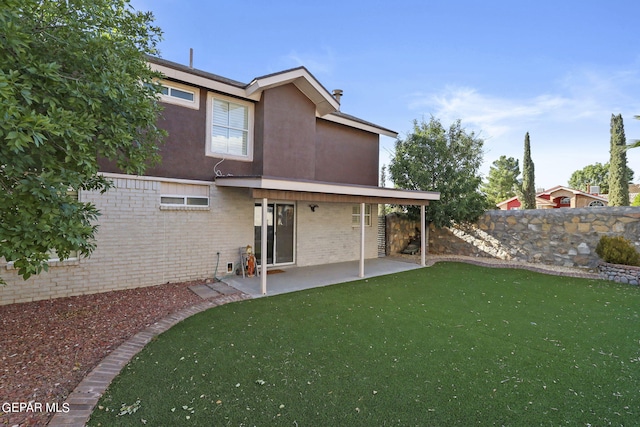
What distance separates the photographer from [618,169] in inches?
891

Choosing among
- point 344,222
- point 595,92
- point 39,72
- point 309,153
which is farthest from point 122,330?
point 595,92

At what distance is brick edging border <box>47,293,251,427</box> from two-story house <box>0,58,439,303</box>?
2502mm

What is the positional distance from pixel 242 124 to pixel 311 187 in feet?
10.8

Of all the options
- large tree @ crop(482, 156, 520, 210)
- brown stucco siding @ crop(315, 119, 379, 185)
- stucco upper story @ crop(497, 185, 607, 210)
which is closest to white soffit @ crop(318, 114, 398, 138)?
brown stucco siding @ crop(315, 119, 379, 185)

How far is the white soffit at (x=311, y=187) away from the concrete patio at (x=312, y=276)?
2.49 meters

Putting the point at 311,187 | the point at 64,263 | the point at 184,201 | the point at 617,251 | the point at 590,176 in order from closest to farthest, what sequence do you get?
the point at 64,263, the point at 311,187, the point at 184,201, the point at 617,251, the point at 590,176

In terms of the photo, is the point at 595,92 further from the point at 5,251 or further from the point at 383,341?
the point at 5,251

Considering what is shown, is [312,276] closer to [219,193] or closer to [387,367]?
[219,193]

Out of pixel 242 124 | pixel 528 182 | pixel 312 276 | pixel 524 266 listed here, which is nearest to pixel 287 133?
pixel 242 124

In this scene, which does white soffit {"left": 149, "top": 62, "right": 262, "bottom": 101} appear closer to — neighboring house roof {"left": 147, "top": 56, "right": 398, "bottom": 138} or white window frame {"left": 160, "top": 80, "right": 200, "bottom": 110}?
neighboring house roof {"left": 147, "top": 56, "right": 398, "bottom": 138}

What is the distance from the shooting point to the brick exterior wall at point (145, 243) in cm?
640

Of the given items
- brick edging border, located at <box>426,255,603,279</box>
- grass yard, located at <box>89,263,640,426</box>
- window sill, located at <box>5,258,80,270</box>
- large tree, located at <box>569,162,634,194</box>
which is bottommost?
grass yard, located at <box>89,263,640,426</box>

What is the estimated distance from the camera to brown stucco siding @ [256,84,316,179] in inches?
351

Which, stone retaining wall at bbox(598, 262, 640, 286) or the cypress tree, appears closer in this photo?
stone retaining wall at bbox(598, 262, 640, 286)
